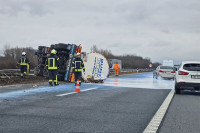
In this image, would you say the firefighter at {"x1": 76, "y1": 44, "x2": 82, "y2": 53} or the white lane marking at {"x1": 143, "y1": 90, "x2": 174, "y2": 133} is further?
the firefighter at {"x1": 76, "y1": 44, "x2": 82, "y2": 53}

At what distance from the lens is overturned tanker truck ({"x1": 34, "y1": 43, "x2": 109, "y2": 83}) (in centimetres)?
1688

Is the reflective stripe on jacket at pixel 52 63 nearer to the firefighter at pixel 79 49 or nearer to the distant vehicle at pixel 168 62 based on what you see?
the firefighter at pixel 79 49

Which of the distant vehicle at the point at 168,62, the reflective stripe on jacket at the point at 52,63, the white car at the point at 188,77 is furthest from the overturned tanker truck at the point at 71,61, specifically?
the distant vehicle at the point at 168,62

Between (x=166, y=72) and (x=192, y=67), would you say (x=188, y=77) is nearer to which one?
(x=192, y=67)

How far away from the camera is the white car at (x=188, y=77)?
11594 mm

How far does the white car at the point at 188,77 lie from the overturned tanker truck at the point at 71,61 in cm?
697

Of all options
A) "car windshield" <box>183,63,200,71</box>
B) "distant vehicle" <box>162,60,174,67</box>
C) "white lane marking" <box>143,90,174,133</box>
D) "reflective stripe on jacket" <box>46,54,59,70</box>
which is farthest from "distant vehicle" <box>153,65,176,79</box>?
"distant vehicle" <box>162,60,174,67</box>

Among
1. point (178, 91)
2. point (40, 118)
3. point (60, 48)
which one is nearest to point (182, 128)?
point (40, 118)

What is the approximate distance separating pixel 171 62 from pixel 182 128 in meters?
41.7

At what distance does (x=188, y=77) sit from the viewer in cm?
1176

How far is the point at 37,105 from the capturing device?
7.41m

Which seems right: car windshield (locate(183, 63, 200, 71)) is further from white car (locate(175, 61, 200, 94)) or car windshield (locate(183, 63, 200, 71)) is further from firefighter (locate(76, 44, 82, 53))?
firefighter (locate(76, 44, 82, 53))

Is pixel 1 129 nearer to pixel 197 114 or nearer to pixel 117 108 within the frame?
pixel 117 108

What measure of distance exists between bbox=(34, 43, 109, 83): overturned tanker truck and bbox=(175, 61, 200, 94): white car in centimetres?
697
